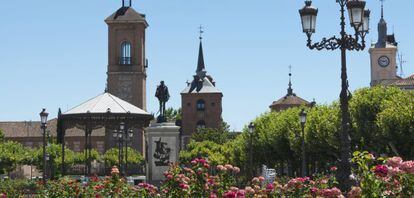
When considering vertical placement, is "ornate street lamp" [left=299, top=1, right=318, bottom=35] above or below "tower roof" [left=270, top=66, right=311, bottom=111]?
below

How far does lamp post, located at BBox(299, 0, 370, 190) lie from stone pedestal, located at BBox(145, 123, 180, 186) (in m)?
18.9

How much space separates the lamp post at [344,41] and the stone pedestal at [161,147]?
18858mm

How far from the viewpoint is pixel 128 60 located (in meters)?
95.3

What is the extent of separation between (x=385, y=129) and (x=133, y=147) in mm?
62489

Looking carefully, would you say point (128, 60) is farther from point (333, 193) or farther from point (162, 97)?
point (333, 193)

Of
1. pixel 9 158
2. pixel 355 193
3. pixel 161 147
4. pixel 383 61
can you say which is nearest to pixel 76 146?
pixel 9 158

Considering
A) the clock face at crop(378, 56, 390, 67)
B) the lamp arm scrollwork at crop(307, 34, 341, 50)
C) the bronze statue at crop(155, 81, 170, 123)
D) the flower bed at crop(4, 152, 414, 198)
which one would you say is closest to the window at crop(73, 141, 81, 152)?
the clock face at crop(378, 56, 390, 67)

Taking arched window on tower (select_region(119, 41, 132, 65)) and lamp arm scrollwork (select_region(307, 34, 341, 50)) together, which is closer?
lamp arm scrollwork (select_region(307, 34, 341, 50))

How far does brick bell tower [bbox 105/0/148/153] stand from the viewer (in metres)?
94.2

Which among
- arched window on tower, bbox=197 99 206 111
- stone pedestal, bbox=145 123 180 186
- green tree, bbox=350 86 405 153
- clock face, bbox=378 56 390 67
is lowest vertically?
stone pedestal, bbox=145 123 180 186

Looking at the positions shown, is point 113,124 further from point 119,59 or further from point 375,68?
point 375,68

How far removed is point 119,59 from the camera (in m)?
95.5

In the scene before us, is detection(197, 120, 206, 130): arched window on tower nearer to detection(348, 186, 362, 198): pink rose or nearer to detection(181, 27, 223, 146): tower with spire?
detection(181, 27, 223, 146): tower with spire

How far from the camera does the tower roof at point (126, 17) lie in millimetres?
95750
